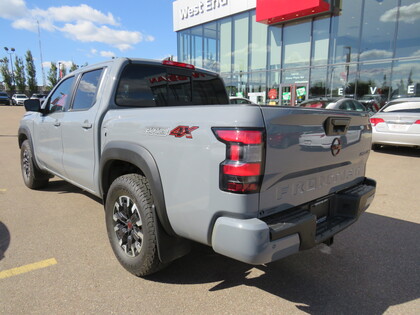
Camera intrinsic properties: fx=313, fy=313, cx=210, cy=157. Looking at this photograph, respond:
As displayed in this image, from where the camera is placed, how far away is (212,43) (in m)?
22.4

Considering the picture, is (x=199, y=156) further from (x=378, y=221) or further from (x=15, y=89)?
(x=15, y=89)

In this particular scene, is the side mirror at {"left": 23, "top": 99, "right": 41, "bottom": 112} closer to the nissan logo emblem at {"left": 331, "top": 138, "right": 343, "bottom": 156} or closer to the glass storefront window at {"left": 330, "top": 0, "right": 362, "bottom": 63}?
the nissan logo emblem at {"left": 331, "top": 138, "right": 343, "bottom": 156}

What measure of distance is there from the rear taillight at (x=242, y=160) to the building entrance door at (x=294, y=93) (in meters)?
17.1

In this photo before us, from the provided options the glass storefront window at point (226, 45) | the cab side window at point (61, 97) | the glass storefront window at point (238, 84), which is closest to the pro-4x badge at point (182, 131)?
the cab side window at point (61, 97)

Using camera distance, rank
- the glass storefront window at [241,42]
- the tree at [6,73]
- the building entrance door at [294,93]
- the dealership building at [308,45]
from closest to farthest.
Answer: the dealership building at [308,45]
the building entrance door at [294,93]
the glass storefront window at [241,42]
the tree at [6,73]

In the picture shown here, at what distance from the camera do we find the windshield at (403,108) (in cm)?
838

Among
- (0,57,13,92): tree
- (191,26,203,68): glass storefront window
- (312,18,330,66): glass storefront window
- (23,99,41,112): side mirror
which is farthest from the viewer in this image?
(0,57,13,92): tree

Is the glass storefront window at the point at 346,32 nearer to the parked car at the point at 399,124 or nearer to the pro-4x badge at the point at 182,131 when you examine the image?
the parked car at the point at 399,124

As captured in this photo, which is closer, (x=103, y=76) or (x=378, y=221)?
(x=103, y=76)

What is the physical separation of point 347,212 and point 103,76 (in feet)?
9.05

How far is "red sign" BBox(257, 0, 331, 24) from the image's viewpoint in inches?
621

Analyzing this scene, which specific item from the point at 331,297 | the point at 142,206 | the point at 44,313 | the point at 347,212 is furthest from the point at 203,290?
the point at 347,212

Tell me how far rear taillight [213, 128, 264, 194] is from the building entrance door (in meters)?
17.1

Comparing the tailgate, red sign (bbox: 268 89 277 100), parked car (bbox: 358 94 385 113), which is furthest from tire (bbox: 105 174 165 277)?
red sign (bbox: 268 89 277 100)
